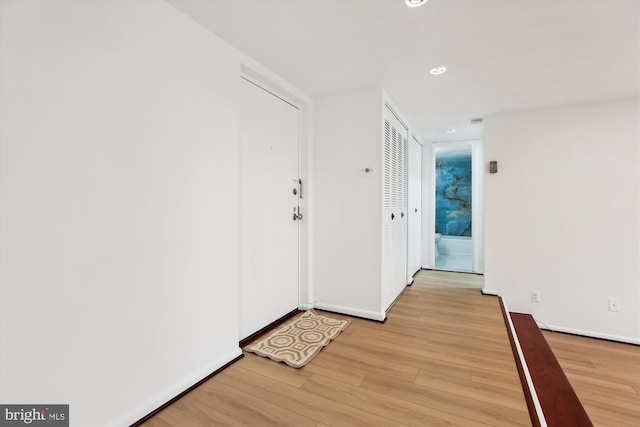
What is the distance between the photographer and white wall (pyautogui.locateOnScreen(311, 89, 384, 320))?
2.80 m

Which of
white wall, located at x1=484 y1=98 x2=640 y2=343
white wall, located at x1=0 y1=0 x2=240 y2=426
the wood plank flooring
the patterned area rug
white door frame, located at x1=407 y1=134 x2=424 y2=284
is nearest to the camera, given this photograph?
white wall, located at x1=0 y1=0 x2=240 y2=426

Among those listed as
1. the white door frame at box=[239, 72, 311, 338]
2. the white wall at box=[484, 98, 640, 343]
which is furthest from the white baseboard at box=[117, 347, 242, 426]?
the white wall at box=[484, 98, 640, 343]

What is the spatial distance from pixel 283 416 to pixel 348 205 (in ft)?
6.28

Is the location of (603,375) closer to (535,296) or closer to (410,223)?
(535,296)

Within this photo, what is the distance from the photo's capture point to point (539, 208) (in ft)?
10.6

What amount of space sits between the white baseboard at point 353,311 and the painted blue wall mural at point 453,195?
183 inches

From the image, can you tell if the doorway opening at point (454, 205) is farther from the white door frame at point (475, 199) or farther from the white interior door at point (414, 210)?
the white interior door at point (414, 210)

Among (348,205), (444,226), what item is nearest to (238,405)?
(348,205)

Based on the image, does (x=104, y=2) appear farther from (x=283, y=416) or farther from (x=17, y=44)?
(x=283, y=416)

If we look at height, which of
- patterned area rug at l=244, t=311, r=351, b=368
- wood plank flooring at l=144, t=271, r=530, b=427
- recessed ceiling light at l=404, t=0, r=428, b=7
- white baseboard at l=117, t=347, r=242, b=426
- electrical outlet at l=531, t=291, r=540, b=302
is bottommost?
wood plank flooring at l=144, t=271, r=530, b=427

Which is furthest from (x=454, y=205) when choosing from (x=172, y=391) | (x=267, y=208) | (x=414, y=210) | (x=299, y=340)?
(x=172, y=391)

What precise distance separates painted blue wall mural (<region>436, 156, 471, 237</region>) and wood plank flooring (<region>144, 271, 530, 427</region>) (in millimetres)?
4425

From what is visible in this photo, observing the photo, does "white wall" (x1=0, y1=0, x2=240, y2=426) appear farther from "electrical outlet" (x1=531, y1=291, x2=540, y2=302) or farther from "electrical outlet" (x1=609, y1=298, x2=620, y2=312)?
"electrical outlet" (x1=609, y1=298, x2=620, y2=312)

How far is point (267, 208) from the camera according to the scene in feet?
8.39
